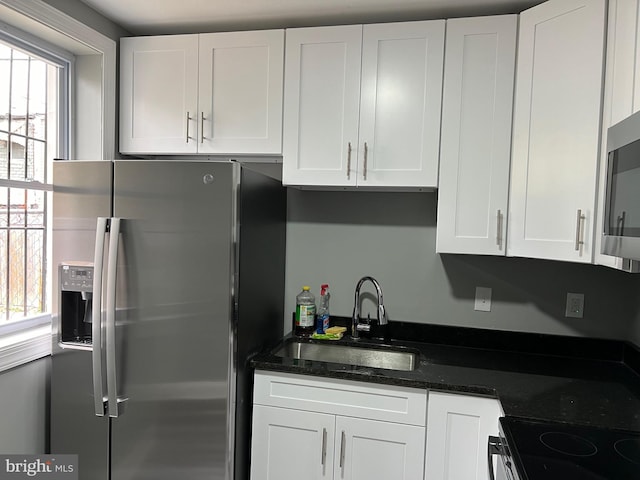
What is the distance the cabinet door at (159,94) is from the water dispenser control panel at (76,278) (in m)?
0.68

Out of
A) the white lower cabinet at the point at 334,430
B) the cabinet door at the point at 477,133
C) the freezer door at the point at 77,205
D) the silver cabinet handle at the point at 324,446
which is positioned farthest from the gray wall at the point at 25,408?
the cabinet door at the point at 477,133

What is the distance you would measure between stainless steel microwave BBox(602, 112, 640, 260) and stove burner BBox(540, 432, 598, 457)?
1.82ft

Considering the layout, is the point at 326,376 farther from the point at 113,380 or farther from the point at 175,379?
the point at 113,380

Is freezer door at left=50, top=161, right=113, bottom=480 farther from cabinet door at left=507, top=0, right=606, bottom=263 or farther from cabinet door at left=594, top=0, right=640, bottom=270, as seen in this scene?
cabinet door at left=594, top=0, right=640, bottom=270

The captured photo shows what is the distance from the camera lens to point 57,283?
2080 millimetres

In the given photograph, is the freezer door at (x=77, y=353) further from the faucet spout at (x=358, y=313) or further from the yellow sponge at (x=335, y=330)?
the faucet spout at (x=358, y=313)

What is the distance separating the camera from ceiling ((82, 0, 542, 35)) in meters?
2.08

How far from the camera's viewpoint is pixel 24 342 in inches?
80.6

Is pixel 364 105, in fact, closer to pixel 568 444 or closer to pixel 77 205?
pixel 77 205

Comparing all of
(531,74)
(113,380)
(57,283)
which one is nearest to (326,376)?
(113,380)

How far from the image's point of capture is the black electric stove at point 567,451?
1236 millimetres

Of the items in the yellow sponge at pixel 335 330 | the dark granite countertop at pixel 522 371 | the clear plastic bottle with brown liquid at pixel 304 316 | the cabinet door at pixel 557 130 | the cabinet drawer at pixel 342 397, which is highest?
the cabinet door at pixel 557 130

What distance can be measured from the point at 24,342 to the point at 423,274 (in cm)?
180

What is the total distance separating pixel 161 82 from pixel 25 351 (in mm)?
1340
